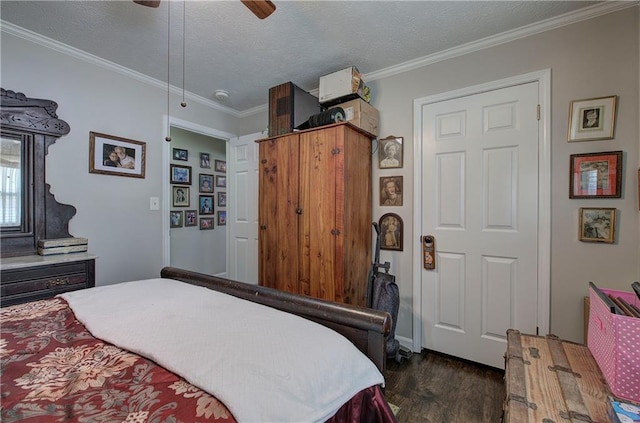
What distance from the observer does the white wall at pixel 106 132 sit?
2064 millimetres

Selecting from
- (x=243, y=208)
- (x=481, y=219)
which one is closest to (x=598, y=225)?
(x=481, y=219)

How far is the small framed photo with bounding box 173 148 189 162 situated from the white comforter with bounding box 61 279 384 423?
10.1 ft

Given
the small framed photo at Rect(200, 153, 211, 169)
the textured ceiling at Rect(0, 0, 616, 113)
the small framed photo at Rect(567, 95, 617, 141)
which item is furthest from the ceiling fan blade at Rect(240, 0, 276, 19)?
the small framed photo at Rect(200, 153, 211, 169)

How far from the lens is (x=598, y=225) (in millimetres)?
1689

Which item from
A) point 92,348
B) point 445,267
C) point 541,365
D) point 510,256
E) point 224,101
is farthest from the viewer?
point 224,101

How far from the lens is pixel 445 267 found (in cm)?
223

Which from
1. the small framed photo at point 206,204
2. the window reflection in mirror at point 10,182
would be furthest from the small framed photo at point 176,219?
the window reflection in mirror at point 10,182

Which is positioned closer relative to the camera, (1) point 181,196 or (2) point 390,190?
(2) point 390,190

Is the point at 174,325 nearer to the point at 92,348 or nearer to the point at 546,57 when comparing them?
the point at 92,348

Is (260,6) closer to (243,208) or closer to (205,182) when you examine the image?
(243,208)

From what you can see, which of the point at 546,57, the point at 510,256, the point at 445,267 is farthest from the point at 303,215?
the point at 546,57

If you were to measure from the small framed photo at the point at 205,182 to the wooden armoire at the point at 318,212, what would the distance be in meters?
2.05

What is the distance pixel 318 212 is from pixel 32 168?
2145 mm

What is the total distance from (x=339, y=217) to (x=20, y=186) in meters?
2.34
